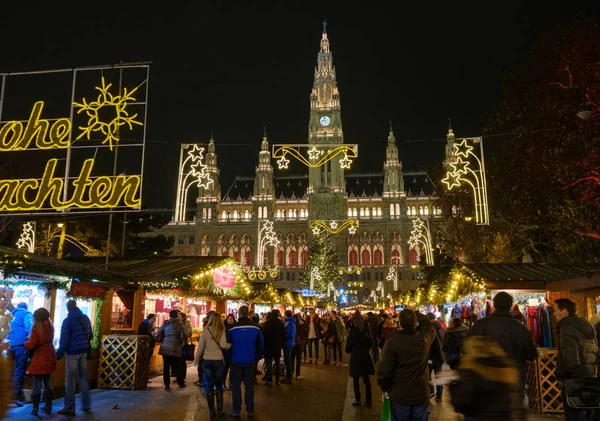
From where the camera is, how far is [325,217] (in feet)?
254

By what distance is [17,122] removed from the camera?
1188cm

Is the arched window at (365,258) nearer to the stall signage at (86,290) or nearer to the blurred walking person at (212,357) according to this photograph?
the stall signage at (86,290)

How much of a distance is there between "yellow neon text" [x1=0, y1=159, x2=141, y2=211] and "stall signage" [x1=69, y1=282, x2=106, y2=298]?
6.84ft

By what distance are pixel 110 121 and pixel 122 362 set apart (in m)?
5.40

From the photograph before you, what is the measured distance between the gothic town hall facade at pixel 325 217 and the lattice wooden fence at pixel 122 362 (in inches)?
2558

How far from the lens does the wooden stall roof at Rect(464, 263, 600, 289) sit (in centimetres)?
1120

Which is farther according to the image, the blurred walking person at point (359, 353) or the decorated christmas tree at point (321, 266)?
the decorated christmas tree at point (321, 266)

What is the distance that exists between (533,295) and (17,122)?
12582 mm

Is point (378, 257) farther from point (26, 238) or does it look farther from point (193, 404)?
point (193, 404)

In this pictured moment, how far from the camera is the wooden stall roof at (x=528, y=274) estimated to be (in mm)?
11203

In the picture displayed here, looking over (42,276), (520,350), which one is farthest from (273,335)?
(520,350)

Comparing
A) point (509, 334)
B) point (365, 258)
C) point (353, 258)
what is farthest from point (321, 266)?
point (509, 334)

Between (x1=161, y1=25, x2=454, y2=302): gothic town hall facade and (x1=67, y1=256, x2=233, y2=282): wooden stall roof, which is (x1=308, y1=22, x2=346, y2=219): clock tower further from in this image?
(x1=67, y1=256, x2=233, y2=282): wooden stall roof

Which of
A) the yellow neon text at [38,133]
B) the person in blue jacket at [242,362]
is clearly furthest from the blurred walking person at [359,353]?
the yellow neon text at [38,133]
